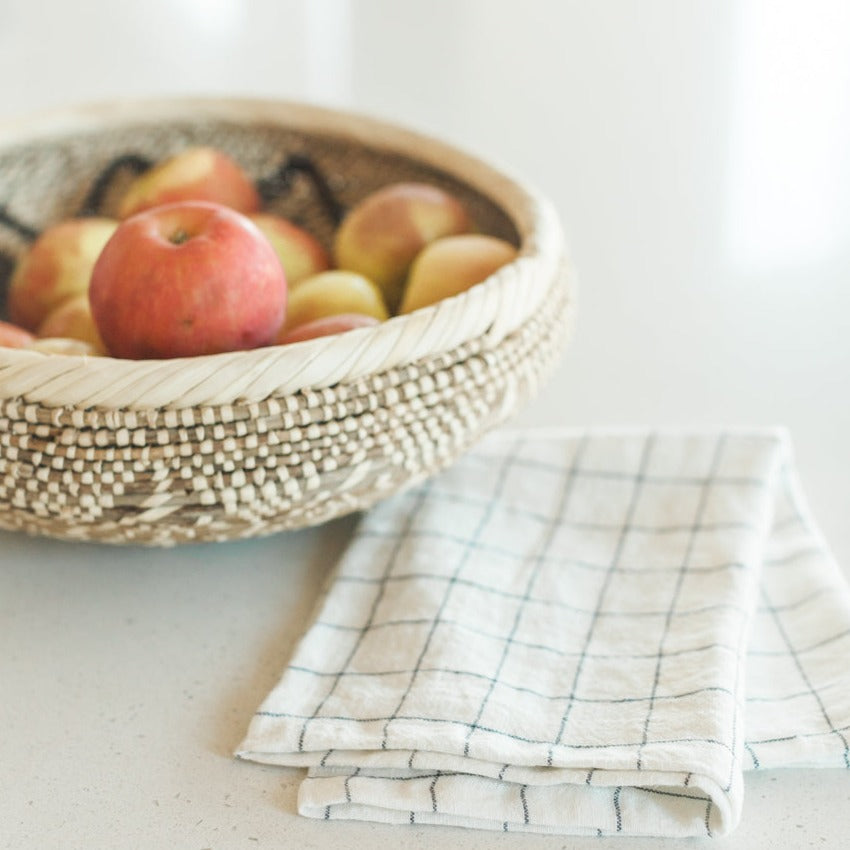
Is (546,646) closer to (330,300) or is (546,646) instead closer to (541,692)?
(541,692)

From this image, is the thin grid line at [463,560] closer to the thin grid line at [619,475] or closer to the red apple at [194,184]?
the thin grid line at [619,475]

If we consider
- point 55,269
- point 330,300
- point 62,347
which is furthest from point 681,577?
point 55,269

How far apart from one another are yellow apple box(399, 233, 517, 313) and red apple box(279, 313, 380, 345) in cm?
10

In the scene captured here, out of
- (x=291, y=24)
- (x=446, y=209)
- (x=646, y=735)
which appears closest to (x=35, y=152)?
(x=446, y=209)

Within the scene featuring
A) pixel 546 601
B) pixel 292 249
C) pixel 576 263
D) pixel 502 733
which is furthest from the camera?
pixel 576 263

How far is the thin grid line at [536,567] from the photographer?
603 mm

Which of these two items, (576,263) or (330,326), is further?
(576,263)

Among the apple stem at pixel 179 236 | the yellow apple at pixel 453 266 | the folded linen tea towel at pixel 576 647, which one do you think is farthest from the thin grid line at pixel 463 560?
the apple stem at pixel 179 236

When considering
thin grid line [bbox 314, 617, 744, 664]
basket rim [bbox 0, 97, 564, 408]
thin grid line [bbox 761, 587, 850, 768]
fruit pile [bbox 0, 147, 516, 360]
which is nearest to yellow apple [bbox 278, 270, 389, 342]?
fruit pile [bbox 0, 147, 516, 360]

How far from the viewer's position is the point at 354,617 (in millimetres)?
692

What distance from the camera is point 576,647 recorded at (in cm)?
66

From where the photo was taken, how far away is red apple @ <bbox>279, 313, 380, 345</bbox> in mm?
727

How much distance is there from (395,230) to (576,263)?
290 mm

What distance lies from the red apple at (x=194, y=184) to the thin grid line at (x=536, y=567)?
36 cm
